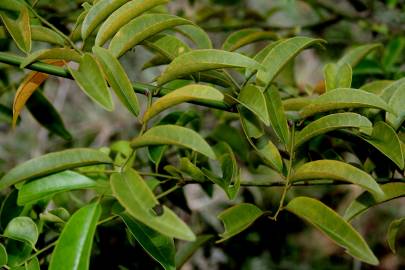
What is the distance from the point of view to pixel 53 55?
58cm

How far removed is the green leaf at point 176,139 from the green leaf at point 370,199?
0.21 m

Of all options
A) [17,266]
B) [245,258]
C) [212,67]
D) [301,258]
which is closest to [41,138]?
[245,258]

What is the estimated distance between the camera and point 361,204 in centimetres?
65

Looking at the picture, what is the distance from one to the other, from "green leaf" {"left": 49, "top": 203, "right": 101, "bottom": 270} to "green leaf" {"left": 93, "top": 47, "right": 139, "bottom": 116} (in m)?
0.12

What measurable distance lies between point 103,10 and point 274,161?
26 cm

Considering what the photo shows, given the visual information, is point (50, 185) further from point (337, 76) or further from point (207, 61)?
point (337, 76)

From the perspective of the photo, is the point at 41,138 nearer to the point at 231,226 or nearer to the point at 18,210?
the point at 18,210

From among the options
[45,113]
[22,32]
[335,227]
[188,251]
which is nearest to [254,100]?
[335,227]

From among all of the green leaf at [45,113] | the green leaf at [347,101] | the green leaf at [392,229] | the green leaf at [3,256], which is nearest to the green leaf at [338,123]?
the green leaf at [347,101]

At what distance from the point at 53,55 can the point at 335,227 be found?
0.33 meters

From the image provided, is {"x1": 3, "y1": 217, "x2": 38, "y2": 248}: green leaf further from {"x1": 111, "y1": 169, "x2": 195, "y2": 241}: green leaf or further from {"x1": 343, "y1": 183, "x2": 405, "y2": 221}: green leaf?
{"x1": 343, "y1": 183, "x2": 405, "y2": 221}: green leaf

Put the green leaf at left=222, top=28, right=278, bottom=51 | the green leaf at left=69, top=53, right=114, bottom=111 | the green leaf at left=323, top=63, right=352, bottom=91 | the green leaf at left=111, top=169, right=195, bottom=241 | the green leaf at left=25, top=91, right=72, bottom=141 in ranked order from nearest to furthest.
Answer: the green leaf at left=111, top=169, right=195, bottom=241 → the green leaf at left=69, top=53, right=114, bottom=111 → the green leaf at left=323, top=63, right=352, bottom=91 → the green leaf at left=222, top=28, right=278, bottom=51 → the green leaf at left=25, top=91, right=72, bottom=141

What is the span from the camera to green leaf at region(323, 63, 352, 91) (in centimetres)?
71

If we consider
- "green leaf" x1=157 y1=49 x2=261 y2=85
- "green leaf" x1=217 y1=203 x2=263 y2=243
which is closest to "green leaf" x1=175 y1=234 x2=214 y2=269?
"green leaf" x1=217 y1=203 x2=263 y2=243
